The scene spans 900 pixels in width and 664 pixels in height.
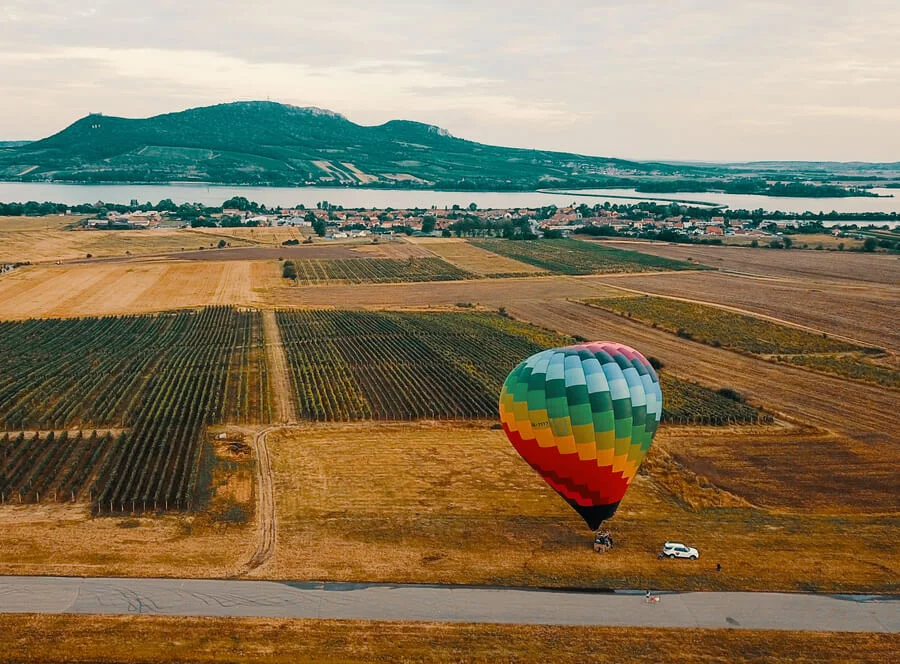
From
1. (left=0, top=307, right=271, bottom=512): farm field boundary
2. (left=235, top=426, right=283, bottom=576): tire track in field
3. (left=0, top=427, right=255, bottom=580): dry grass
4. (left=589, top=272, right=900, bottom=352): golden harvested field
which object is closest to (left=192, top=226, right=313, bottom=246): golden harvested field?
(left=589, top=272, right=900, bottom=352): golden harvested field

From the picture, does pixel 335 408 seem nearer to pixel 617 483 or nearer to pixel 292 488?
pixel 292 488

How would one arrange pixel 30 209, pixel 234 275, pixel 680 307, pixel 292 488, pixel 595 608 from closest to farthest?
pixel 595 608
pixel 292 488
pixel 680 307
pixel 234 275
pixel 30 209

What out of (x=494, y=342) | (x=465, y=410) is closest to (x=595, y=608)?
(x=465, y=410)

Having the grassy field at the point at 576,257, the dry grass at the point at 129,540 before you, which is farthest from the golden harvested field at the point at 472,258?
the dry grass at the point at 129,540

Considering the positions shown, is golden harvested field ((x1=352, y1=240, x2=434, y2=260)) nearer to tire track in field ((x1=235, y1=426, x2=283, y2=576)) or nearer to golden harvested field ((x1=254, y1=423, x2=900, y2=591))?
tire track in field ((x1=235, y1=426, x2=283, y2=576))

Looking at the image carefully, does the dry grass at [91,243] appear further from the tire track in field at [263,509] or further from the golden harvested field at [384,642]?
the golden harvested field at [384,642]

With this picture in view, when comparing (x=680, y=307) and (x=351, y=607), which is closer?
(x=351, y=607)

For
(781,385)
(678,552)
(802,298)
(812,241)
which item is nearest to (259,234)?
(812,241)
